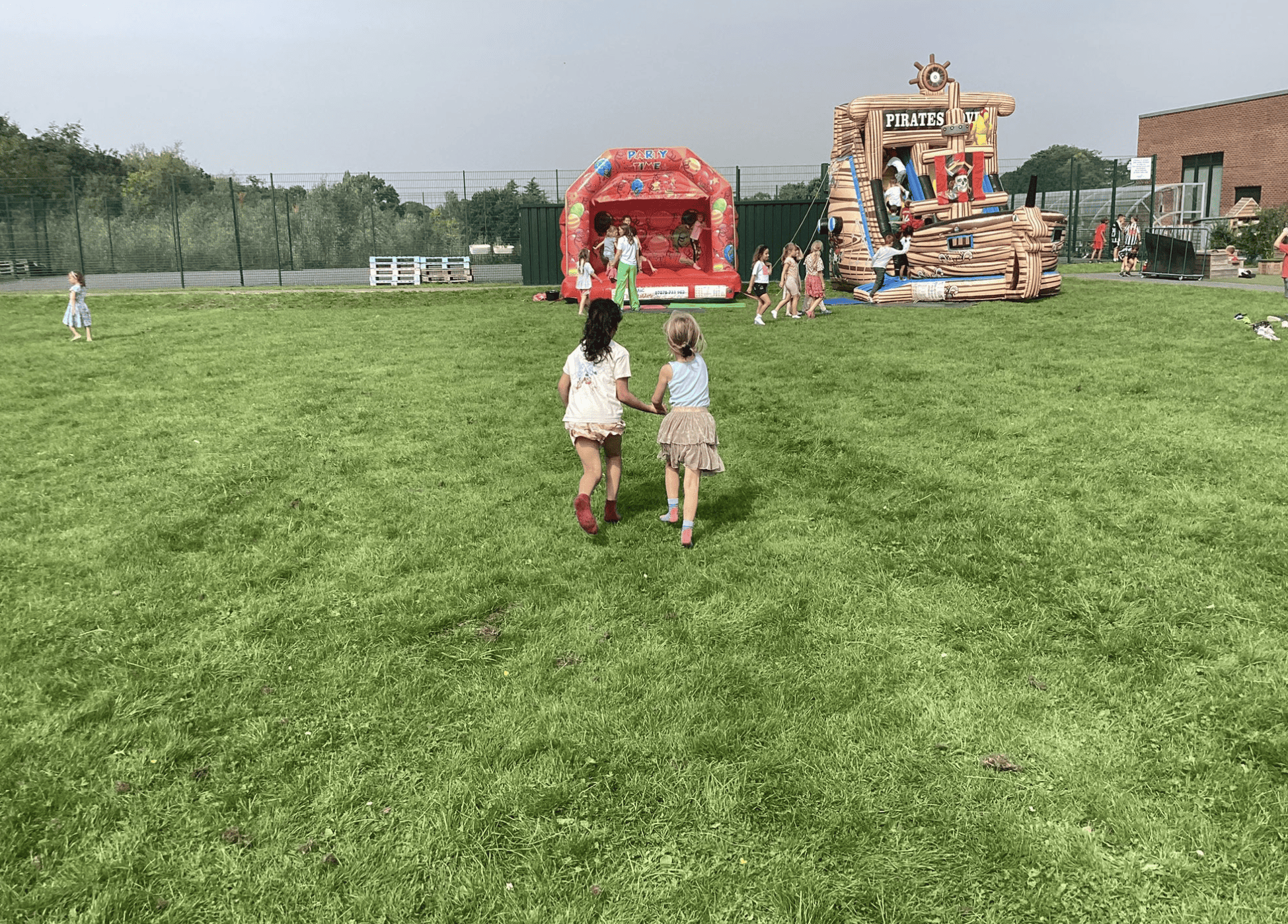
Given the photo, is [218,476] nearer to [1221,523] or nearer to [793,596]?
[793,596]

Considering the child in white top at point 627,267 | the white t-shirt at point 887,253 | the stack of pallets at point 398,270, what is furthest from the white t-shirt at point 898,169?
the stack of pallets at point 398,270

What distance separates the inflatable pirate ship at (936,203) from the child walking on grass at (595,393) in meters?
14.3

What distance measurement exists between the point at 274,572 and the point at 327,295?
1748 cm

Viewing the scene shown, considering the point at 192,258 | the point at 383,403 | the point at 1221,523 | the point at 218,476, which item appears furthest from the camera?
the point at 192,258

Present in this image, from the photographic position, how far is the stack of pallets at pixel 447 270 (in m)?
26.9

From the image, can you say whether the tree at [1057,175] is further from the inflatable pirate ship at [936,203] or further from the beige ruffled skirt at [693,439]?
the beige ruffled skirt at [693,439]

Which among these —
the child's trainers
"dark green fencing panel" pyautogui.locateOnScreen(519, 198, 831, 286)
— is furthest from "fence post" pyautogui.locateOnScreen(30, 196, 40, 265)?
the child's trainers

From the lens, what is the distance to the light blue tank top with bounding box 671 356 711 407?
568cm

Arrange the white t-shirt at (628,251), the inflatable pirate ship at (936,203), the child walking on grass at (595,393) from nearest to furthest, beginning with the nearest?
the child walking on grass at (595,393) → the white t-shirt at (628,251) → the inflatable pirate ship at (936,203)

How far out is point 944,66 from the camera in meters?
19.3

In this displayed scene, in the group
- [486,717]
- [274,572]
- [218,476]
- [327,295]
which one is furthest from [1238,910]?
[327,295]

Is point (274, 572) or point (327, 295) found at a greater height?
point (327, 295)

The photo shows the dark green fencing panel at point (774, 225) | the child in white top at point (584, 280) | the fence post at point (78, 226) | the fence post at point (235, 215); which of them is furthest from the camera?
the fence post at point (78, 226)

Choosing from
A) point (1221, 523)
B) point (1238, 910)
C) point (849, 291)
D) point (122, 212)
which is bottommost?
point (1238, 910)
